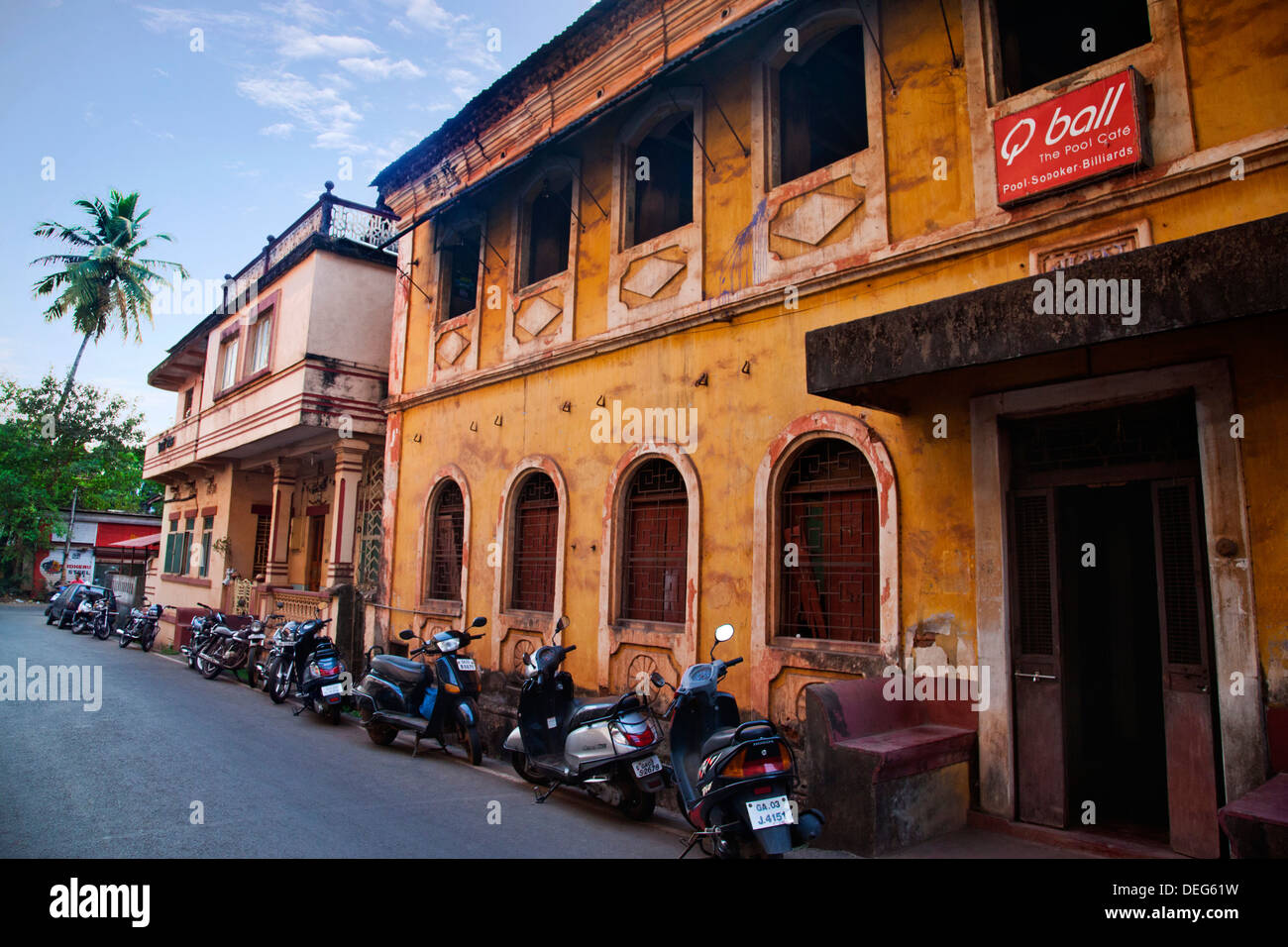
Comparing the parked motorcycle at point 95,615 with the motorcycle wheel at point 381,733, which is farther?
the parked motorcycle at point 95,615

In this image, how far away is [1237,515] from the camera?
15.3 ft

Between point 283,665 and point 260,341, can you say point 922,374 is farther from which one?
point 260,341

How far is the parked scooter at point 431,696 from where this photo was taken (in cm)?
816

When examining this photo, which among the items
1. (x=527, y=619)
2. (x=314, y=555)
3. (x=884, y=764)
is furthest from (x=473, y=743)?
(x=314, y=555)

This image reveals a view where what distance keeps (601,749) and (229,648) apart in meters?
10.3

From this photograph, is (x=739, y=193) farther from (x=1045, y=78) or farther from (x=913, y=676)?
(x=913, y=676)

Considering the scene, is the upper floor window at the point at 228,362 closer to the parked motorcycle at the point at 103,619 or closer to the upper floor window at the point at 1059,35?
the parked motorcycle at the point at 103,619

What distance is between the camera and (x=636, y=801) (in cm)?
613

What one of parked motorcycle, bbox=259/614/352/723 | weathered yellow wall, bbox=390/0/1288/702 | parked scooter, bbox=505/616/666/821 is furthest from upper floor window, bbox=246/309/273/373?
parked scooter, bbox=505/616/666/821

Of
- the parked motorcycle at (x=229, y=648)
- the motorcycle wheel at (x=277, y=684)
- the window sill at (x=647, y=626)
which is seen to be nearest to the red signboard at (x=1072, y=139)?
the window sill at (x=647, y=626)

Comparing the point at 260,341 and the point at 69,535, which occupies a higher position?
the point at 260,341

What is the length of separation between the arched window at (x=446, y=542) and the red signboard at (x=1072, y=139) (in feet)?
26.4
